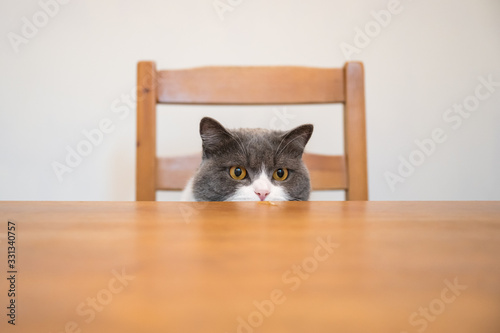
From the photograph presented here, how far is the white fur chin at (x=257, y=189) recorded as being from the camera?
3.18 feet

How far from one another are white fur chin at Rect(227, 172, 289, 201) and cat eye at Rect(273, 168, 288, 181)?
52 mm

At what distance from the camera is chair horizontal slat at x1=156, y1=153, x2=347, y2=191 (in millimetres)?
1230

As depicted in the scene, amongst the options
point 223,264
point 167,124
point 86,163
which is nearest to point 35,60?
point 86,163

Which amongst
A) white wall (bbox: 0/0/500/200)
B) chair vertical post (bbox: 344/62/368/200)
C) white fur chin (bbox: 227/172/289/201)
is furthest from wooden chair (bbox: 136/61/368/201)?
white wall (bbox: 0/0/500/200)

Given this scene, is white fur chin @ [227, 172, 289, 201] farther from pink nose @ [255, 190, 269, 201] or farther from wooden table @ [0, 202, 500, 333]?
wooden table @ [0, 202, 500, 333]

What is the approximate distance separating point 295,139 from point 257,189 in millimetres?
230

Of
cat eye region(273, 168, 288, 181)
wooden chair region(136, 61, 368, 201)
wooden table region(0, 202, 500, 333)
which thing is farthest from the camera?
wooden chair region(136, 61, 368, 201)

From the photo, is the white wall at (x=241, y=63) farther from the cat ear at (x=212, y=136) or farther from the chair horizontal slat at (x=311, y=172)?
the cat ear at (x=212, y=136)

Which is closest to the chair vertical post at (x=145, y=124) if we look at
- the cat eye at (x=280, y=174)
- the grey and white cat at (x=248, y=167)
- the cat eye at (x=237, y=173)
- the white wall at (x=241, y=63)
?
the grey and white cat at (x=248, y=167)

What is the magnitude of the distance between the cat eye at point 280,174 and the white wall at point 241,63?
0.70 metres

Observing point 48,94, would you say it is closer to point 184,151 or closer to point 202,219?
point 184,151

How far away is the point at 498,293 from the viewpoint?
165mm

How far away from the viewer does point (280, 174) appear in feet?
3.53

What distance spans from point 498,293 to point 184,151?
5.40 feet
